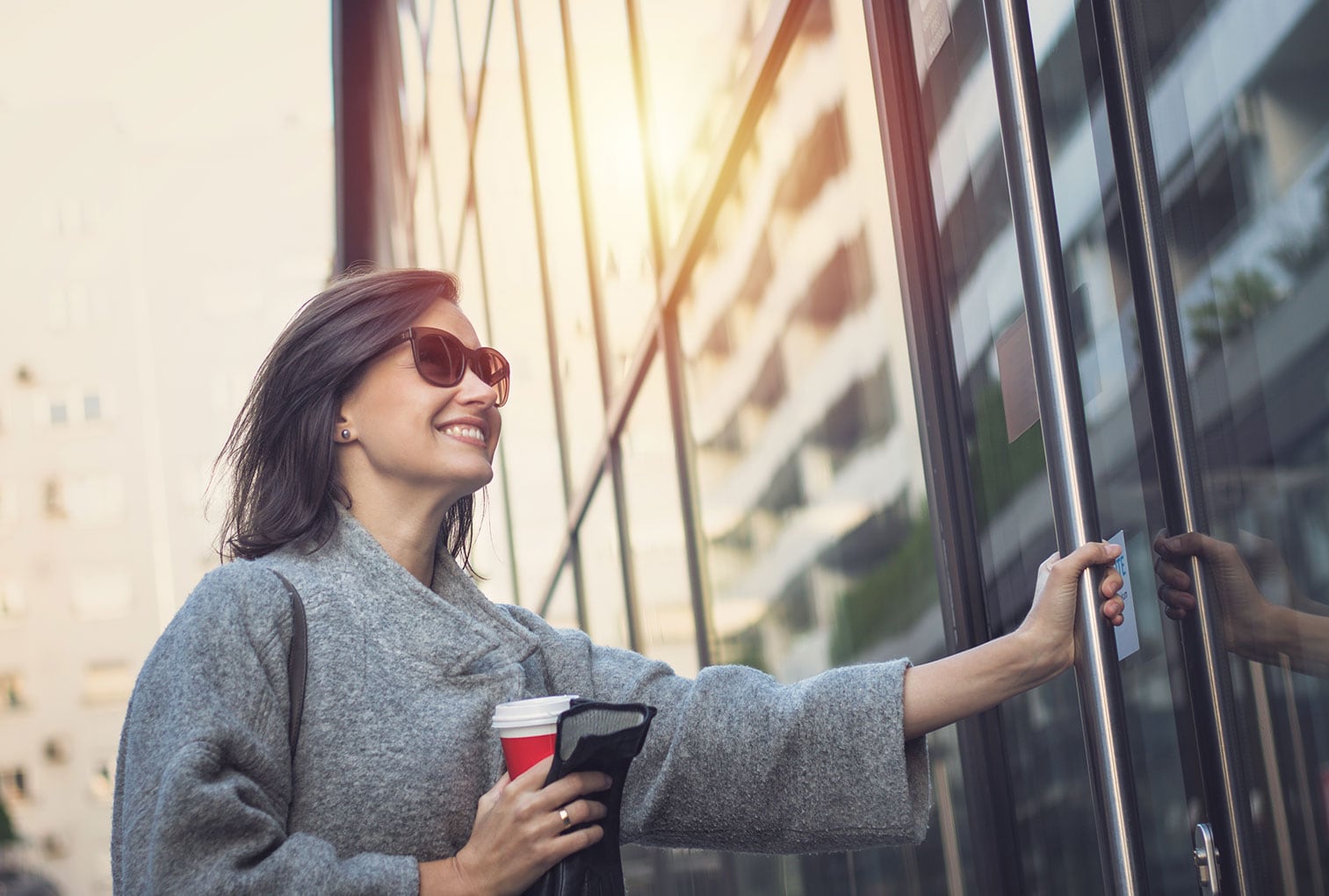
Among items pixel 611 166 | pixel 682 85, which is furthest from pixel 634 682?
pixel 611 166

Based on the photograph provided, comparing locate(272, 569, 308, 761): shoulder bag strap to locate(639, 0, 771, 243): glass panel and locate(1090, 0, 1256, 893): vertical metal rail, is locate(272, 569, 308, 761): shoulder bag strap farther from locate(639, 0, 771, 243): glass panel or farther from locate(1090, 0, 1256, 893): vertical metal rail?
locate(639, 0, 771, 243): glass panel

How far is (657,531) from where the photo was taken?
14.1 feet

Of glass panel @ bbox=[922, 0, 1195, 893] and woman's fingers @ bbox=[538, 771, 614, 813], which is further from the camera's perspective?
woman's fingers @ bbox=[538, 771, 614, 813]

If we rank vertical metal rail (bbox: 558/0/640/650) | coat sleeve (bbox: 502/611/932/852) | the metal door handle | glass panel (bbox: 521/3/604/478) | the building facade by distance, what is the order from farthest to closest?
the building facade < glass panel (bbox: 521/3/604/478) < vertical metal rail (bbox: 558/0/640/650) < coat sleeve (bbox: 502/611/932/852) < the metal door handle

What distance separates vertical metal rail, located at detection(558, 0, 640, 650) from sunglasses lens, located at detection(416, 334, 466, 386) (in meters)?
2.48

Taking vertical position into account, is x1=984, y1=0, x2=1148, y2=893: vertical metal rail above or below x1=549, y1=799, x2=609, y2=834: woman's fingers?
above

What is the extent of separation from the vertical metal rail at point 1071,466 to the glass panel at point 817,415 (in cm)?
72

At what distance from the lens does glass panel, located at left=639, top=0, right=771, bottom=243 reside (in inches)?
126

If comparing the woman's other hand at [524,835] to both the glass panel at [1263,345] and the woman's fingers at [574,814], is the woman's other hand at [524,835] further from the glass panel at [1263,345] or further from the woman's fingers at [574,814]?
the glass panel at [1263,345]

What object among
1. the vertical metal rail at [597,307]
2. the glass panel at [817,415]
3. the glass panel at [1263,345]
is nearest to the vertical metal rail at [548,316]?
the vertical metal rail at [597,307]

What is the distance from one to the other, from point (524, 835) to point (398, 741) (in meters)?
0.27

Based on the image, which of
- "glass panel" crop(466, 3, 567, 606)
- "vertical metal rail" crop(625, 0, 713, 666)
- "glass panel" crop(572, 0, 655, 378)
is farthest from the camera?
"glass panel" crop(466, 3, 567, 606)

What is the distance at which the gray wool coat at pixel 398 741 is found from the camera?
1.73 meters

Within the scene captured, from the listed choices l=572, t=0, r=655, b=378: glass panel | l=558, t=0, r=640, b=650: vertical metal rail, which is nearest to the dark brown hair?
l=572, t=0, r=655, b=378: glass panel
